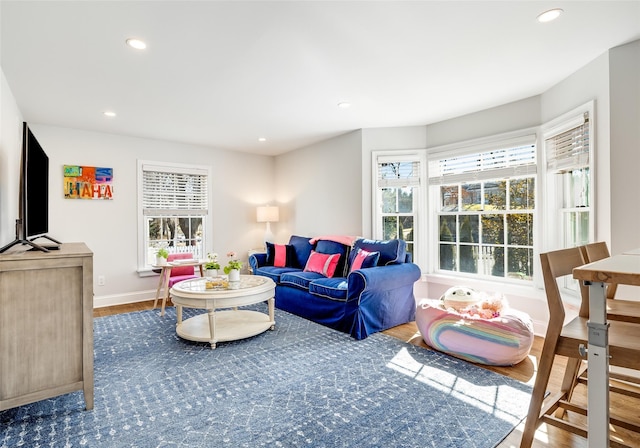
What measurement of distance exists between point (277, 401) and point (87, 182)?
4120 mm

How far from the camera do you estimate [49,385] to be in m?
2.08

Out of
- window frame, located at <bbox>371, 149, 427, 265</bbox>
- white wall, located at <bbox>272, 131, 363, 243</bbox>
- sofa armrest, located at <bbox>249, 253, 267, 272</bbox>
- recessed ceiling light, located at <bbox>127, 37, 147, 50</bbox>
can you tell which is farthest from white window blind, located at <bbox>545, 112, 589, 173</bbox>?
sofa armrest, located at <bbox>249, 253, 267, 272</bbox>

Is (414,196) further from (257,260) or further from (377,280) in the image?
(257,260)

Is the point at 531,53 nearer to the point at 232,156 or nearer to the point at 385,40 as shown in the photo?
the point at 385,40

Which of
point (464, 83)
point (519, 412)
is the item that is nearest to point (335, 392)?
point (519, 412)

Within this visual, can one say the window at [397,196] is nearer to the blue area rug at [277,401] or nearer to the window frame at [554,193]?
the window frame at [554,193]

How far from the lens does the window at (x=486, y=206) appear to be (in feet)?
12.2

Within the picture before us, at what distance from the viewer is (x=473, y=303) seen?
3135 millimetres

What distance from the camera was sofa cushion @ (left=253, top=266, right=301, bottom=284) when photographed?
4531 millimetres

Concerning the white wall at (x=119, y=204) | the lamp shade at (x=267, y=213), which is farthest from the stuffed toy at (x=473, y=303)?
the white wall at (x=119, y=204)

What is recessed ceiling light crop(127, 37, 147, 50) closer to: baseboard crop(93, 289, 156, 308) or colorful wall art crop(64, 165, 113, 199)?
colorful wall art crop(64, 165, 113, 199)

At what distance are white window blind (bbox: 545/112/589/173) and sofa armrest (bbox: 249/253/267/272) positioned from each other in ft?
12.2

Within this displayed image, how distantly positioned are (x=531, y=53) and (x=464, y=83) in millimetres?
624

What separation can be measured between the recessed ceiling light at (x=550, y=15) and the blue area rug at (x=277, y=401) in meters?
2.43
